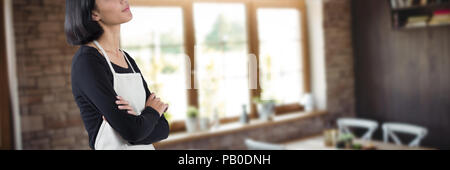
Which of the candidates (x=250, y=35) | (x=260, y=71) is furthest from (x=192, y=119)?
(x=250, y=35)

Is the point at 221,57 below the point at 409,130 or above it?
above

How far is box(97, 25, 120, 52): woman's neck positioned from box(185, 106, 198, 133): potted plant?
123 inches

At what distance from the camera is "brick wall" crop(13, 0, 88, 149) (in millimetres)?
3205

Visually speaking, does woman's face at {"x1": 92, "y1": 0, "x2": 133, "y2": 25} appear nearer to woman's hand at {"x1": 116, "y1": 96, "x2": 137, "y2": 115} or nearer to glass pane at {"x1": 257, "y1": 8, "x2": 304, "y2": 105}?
woman's hand at {"x1": 116, "y1": 96, "x2": 137, "y2": 115}

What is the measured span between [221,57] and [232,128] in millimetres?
845

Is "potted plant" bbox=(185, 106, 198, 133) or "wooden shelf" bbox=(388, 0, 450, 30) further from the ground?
"wooden shelf" bbox=(388, 0, 450, 30)

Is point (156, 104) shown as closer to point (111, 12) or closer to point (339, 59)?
point (111, 12)

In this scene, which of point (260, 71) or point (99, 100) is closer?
point (99, 100)

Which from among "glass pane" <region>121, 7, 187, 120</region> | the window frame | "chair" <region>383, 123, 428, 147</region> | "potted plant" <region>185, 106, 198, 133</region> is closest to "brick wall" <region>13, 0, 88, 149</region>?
"glass pane" <region>121, 7, 187, 120</region>

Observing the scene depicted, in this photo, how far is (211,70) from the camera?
441 centimetres

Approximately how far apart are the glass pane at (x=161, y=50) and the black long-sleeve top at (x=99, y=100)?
2910 mm

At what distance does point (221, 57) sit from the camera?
451 centimetres

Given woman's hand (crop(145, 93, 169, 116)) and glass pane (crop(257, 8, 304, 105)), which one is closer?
woman's hand (crop(145, 93, 169, 116))
